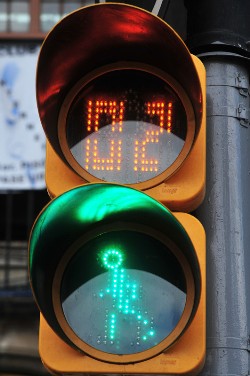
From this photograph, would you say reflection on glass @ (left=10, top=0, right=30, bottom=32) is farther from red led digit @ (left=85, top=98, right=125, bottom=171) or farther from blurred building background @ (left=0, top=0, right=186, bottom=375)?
red led digit @ (left=85, top=98, right=125, bottom=171)

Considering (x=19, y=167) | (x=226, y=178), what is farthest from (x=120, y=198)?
(x=19, y=167)

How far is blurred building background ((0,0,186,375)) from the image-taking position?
1345 cm

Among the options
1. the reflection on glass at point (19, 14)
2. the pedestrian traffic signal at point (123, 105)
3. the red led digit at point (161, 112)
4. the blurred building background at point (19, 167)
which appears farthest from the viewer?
the reflection on glass at point (19, 14)

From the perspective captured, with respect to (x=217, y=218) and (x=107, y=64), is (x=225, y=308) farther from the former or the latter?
(x=107, y=64)

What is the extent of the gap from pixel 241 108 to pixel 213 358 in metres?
0.97

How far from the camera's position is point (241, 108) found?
13.3ft

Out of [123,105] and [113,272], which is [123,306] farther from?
[123,105]

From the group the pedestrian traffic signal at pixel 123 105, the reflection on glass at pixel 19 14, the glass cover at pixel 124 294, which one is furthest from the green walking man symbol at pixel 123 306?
the reflection on glass at pixel 19 14

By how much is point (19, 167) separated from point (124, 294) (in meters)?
9.92

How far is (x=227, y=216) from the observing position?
3.91m

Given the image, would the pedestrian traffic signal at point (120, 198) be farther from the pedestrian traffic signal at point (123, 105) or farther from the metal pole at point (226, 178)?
the metal pole at point (226, 178)

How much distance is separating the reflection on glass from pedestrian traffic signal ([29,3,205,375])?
12199 mm

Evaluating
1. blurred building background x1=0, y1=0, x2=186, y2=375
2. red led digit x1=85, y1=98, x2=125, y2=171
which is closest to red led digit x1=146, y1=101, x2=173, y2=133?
red led digit x1=85, y1=98, x2=125, y2=171

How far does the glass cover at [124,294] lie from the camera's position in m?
3.49
